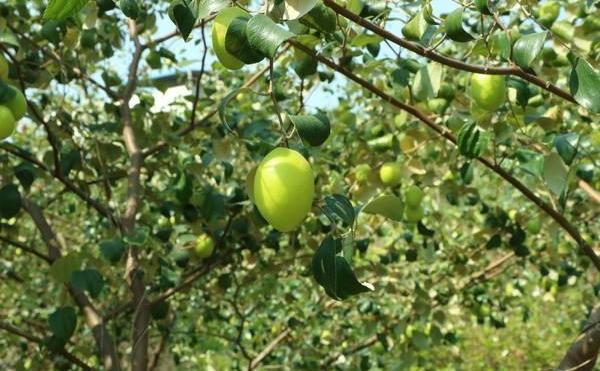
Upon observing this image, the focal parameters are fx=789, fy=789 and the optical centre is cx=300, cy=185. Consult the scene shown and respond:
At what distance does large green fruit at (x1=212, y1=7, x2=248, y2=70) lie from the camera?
2.78 ft

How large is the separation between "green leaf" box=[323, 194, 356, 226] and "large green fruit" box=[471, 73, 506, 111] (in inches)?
21.2

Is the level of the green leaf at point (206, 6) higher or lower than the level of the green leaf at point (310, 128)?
higher

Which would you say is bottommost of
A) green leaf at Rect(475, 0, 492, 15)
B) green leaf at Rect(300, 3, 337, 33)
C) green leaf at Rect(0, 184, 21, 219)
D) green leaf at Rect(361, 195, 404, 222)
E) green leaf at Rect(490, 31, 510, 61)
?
green leaf at Rect(361, 195, 404, 222)

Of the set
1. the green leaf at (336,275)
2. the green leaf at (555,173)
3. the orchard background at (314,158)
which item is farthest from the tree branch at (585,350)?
the green leaf at (336,275)

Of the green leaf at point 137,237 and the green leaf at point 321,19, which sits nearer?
the green leaf at point 321,19

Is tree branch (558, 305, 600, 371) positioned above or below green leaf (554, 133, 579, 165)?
below

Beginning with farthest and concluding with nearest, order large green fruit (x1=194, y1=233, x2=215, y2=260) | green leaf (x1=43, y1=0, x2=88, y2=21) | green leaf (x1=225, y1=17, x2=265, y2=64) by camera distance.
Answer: large green fruit (x1=194, y1=233, x2=215, y2=260), green leaf (x1=225, y1=17, x2=265, y2=64), green leaf (x1=43, y1=0, x2=88, y2=21)

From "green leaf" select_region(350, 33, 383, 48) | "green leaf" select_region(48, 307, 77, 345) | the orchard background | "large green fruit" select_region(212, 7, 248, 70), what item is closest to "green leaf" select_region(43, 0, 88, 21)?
the orchard background

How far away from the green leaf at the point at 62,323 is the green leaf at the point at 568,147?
1.01 metres

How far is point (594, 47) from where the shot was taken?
1485 mm

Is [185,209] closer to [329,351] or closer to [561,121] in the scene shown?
[561,121]

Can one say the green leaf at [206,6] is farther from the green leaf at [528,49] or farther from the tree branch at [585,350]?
the tree branch at [585,350]

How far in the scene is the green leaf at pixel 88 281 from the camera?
1.58 m

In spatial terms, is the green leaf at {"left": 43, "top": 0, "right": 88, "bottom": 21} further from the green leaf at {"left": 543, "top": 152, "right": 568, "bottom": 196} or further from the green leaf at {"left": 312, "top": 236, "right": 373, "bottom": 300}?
the green leaf at {"left": 543, "top": 152, "right": 568, "bottom": 196}
